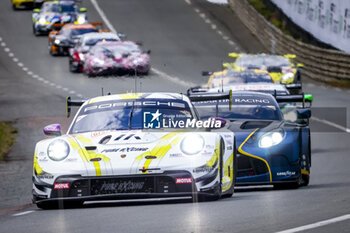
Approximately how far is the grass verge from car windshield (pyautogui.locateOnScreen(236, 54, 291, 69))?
273 inches

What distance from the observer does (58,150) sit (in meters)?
10.7

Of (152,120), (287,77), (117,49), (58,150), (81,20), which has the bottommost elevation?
(287,77)

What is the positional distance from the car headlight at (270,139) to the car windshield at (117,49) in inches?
823

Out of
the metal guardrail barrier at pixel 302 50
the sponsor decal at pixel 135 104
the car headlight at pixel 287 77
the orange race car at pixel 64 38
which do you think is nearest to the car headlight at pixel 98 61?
the car headlight at pixel 287 77

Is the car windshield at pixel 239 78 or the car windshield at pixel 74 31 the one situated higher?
the car windshield at pixel 74 31

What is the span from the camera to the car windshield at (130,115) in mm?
11359

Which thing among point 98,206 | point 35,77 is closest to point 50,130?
point 98,206

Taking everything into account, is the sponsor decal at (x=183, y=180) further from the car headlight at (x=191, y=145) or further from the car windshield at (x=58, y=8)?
the car windshield at (x=58, y=8)

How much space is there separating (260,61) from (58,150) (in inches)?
804

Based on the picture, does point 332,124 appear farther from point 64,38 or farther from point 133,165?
point 64,38

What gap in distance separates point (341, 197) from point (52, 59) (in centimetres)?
3370

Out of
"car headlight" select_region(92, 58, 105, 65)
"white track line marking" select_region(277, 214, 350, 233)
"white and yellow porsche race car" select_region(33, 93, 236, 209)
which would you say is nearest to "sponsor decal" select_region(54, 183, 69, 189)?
"white and yellow porsche race car" select_region(33, 93, 236, 209)

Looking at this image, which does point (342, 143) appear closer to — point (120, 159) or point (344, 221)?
point (120, 159)

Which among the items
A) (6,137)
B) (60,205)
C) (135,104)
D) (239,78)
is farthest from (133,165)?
(6,137)
